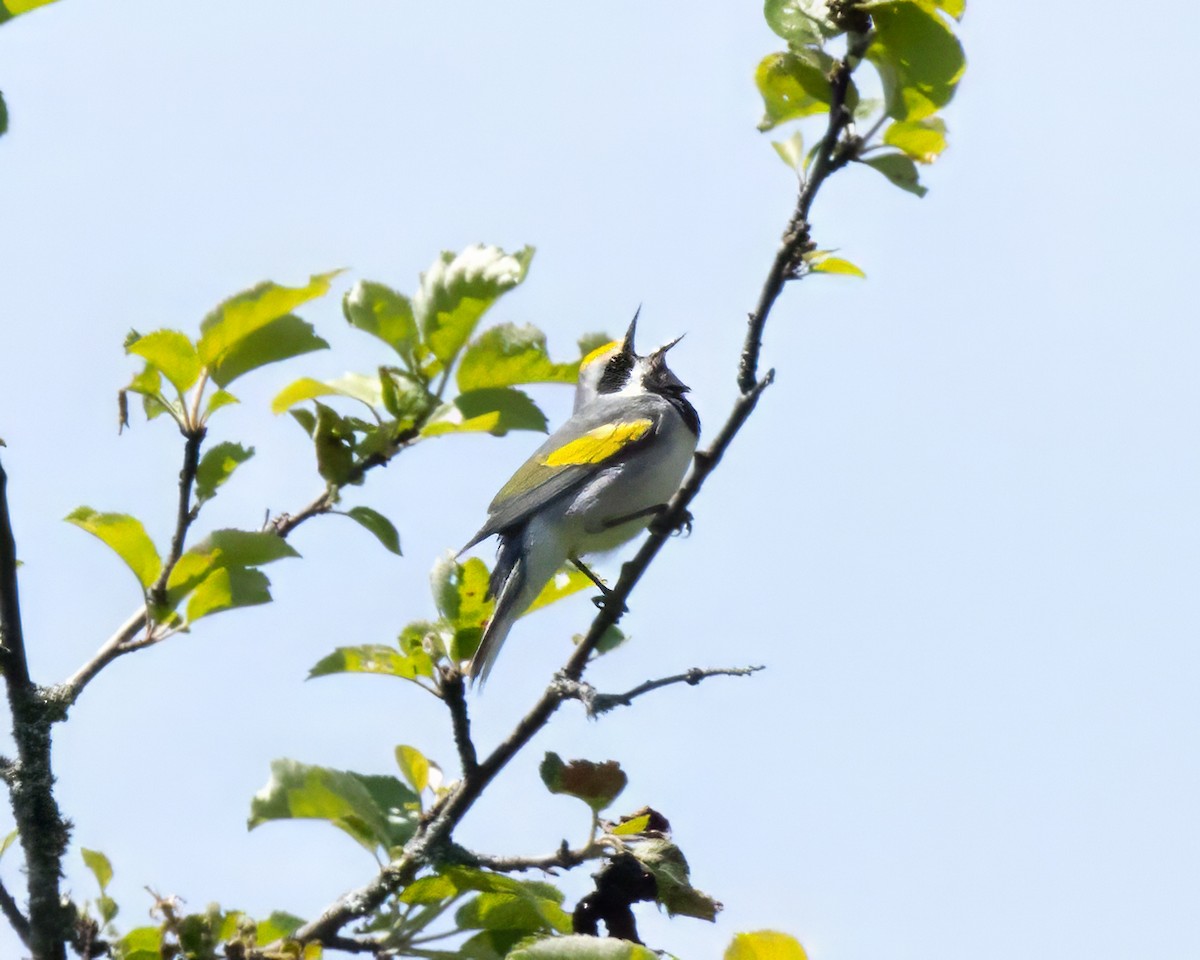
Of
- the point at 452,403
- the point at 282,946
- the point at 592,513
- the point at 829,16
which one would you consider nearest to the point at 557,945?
the point at 282,946

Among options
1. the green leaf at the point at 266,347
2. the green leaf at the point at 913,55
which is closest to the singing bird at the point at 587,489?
the green leaf at the point at 266,347

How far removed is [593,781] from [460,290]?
1.11m

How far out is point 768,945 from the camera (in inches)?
95.3

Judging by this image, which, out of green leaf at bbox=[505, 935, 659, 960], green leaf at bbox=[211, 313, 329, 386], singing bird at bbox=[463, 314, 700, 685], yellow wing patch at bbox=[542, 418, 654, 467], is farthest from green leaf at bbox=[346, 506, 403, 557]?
yellow wing patch at bbox=[542, 418, 654, 467]

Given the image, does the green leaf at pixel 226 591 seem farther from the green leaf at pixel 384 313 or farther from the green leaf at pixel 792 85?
the green leaf at pixel 792 85

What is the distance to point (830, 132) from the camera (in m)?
2.63

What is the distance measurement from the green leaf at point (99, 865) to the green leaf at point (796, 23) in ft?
7.25

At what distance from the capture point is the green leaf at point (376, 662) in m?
3.05

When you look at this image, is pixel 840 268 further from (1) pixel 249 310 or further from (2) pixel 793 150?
(1) pixel 249 310

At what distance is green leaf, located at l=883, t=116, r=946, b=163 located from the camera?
Result: 2.81 m

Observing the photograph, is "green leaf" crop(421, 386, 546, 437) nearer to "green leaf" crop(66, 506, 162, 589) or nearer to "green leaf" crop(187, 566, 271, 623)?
"green leaf" crop(187, 566, 271, 623)

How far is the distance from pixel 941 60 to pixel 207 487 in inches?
68.3

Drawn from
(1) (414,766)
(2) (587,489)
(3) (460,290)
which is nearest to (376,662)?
(1) (414,766)

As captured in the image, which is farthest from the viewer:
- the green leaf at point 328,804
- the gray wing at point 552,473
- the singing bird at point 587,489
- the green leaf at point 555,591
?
the gray wing at point 552,473
